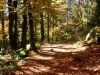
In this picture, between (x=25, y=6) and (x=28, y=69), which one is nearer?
(x=28, y=69)

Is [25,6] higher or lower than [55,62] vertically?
higher

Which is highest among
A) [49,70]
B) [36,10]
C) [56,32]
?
[36,10]

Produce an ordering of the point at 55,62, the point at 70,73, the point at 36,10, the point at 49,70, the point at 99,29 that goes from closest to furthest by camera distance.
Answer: the point at 70,73, the point at 49,70, the point at 55,62, the point at 36,10, the point at 99,29

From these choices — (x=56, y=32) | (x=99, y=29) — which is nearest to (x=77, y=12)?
(x=56, y=32)

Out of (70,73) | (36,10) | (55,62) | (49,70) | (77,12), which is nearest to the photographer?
(70,73)

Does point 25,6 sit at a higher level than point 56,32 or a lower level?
higher

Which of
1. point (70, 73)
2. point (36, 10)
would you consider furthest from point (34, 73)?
point (36, 10)

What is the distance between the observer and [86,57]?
12.0 metres

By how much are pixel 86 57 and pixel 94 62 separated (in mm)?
1294

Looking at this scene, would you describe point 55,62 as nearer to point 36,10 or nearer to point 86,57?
point 86,57

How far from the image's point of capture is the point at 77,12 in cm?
4953

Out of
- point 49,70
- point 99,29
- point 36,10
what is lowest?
point 49,70

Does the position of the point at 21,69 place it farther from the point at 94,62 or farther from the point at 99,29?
the point at 99,29

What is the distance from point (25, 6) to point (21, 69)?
5774 millimetres
